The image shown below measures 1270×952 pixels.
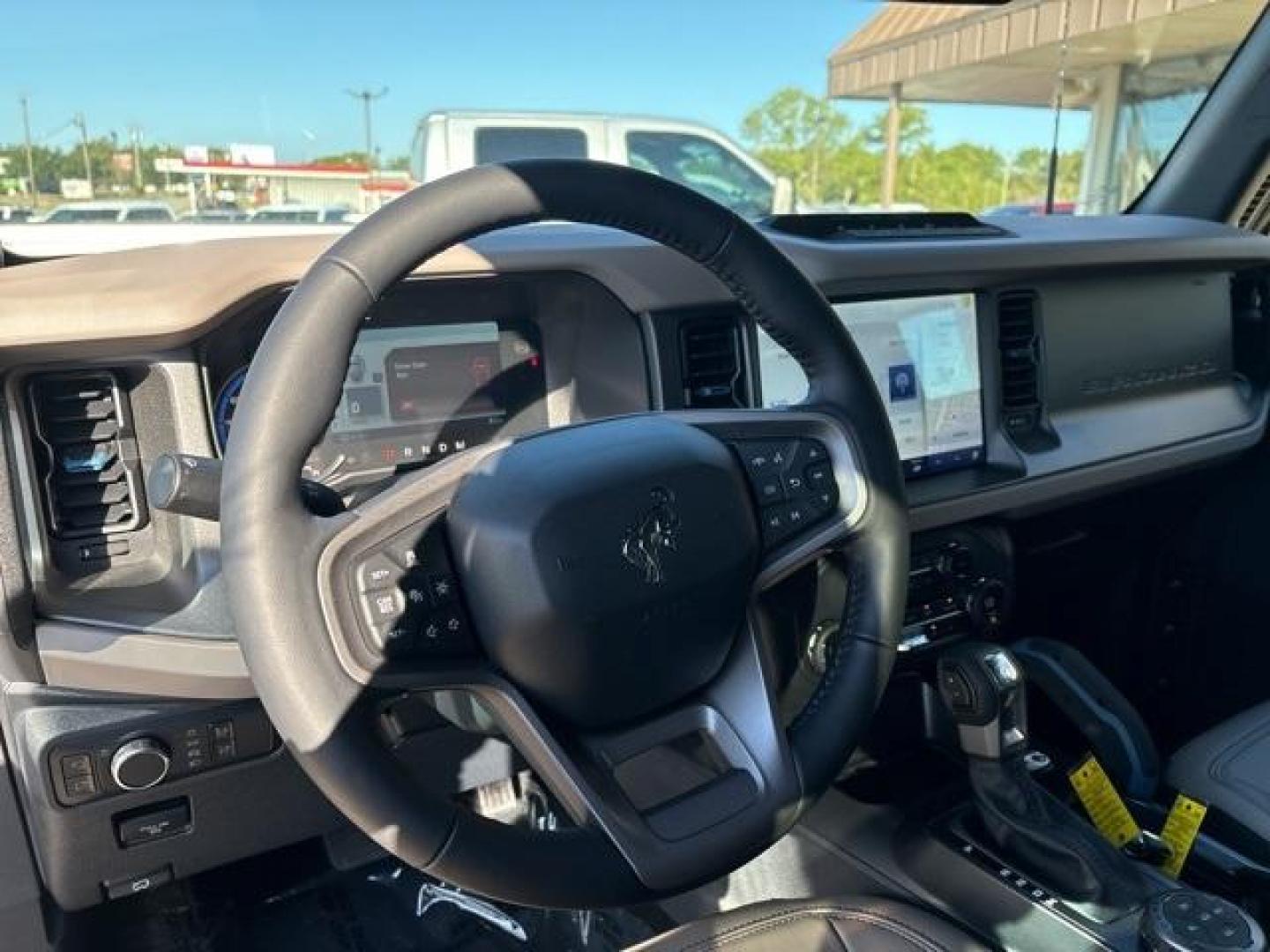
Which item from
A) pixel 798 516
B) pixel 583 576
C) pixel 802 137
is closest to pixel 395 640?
pixel 583 576

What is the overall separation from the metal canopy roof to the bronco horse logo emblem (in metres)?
1.52

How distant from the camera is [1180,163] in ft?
8.89

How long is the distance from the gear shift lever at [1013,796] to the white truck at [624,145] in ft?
2.65

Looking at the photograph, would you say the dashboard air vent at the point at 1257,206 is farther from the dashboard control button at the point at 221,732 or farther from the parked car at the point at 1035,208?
the dashboard control button at the point at 221,732

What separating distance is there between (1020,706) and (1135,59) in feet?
5.42

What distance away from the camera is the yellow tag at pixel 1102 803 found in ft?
6.31

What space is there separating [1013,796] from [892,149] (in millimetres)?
1692

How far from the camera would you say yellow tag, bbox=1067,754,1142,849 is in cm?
192

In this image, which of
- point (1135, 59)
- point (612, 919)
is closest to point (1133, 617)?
point (1135, 59)

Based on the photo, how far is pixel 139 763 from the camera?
1.41 m

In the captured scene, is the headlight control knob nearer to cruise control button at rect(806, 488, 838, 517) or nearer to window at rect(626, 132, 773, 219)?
cruise control button at rect(806, 488, 838, 517)

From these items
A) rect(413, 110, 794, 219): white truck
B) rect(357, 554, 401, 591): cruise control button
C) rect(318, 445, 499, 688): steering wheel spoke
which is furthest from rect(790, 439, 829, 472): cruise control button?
rect(413, 110, 794, 219): white truck

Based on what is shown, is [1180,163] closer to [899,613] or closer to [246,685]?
[899,613]

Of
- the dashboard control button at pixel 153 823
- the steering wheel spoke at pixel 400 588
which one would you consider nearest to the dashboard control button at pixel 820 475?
the steering wheel spoke at pixel 400 588
